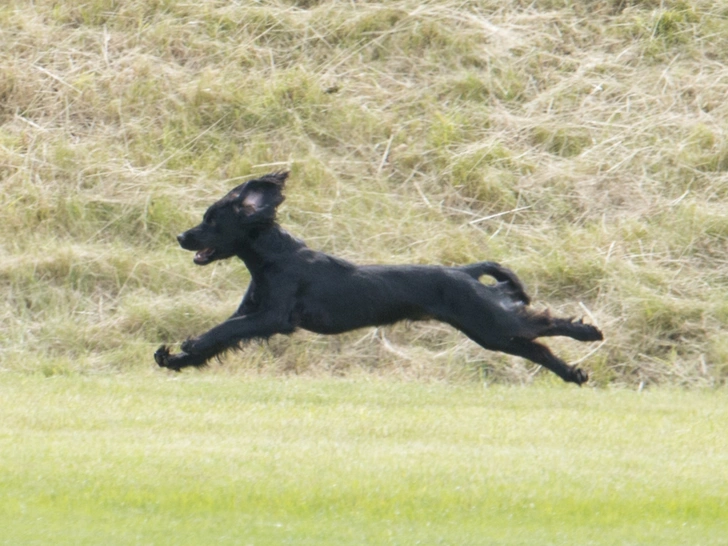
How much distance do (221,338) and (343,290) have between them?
0.99m

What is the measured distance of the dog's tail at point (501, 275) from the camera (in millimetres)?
9055

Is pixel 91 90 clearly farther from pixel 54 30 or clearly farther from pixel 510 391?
pixel 510 391

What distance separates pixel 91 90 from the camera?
15594 mm

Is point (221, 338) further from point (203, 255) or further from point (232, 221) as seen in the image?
point (232, 221)

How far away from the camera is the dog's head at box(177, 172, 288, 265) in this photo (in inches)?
352

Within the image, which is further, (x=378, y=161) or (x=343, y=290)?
(x=378, y=161)

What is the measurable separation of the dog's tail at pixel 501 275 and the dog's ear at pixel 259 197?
1.43m

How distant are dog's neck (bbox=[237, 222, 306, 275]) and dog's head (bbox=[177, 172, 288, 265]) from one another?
42 millimetres

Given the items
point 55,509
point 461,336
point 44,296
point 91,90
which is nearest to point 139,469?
point 55,509

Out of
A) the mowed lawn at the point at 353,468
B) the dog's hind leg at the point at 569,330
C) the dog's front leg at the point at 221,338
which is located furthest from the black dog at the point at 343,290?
the mowed lawn at the point at 353,468

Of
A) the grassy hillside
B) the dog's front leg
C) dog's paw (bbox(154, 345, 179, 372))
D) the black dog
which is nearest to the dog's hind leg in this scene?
the black dog

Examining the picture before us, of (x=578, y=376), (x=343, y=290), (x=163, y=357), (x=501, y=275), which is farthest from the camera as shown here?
(x=501, y=275)

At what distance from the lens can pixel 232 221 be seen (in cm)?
895

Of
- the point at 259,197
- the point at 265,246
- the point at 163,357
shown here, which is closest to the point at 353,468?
the point at 163,357
